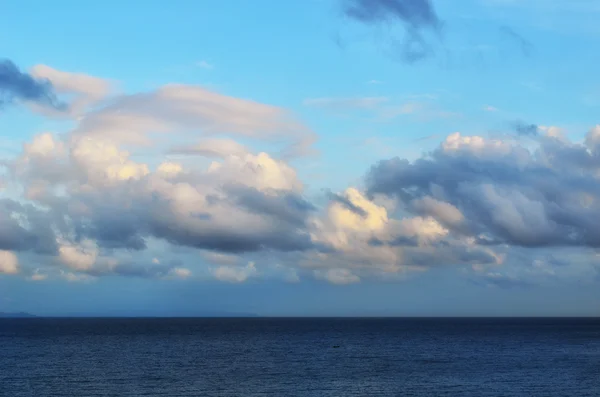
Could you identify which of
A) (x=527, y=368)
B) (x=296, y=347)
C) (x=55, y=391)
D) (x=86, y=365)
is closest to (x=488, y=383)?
(x=527, y=368)

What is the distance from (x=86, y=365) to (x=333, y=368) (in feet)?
157

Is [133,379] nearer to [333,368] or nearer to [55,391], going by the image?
[55,391]

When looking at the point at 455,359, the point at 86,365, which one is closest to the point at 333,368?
the point at 455,359

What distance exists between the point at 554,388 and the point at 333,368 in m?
40.6

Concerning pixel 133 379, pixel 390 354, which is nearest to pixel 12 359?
pixel 133 379

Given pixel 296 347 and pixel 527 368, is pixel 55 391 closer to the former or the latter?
pixel 527 368

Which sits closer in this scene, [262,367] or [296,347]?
[262,367]

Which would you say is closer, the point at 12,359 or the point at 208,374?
the point at 208,374

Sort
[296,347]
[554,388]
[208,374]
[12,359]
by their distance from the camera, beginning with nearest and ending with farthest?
1. [554,388]
2. [208,374]
3. [12,359]
4. [296,347]

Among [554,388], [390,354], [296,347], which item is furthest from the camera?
[296,347]

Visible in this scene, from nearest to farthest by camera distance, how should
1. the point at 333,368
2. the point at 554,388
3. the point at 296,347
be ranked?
the point at 554,388 < the point at 333,368 < the point at 296,347

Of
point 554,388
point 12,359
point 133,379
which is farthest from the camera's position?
point 12,359

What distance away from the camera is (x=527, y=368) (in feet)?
396

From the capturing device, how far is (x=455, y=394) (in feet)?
291
